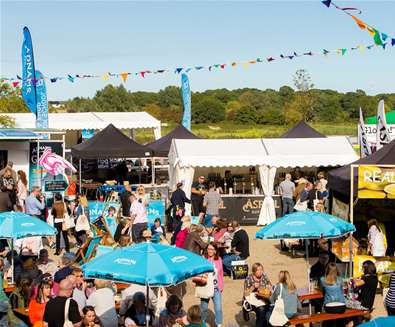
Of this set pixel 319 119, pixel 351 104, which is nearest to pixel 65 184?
pixel 319 119

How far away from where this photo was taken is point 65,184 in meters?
17.5

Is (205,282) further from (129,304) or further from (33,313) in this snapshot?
(33,313)

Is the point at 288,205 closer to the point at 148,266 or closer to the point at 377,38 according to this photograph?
the point at 377,38

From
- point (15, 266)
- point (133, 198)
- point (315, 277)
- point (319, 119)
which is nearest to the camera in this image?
point (315, 277)

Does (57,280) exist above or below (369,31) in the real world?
below

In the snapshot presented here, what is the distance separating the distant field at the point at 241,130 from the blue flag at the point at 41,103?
2900 cm

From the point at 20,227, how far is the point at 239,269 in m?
3.77

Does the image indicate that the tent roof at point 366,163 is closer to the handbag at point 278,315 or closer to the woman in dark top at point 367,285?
the woman in dark top at point 367,285

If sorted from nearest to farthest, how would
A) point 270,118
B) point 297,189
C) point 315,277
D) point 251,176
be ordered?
point 315,277, point 297,189, point 251,176, point 270,118

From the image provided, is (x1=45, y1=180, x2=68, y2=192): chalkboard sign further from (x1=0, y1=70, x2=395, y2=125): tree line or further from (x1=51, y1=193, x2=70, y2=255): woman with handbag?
(x1=0, y1=70, x2=395, y2=125): tree line

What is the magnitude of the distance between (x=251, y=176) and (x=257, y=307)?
10940 mm

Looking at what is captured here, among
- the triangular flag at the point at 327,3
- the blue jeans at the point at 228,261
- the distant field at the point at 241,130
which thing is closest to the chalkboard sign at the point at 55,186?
the blue jeans at the point at 228,261

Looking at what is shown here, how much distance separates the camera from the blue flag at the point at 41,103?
22.5m

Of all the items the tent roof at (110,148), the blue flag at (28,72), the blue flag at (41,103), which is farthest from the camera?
the blue flag at (41,103)
